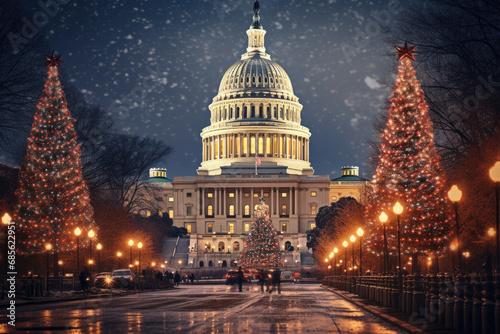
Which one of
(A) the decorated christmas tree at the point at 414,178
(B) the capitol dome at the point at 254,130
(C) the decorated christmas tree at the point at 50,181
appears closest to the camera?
(A) the decorated christmas tree at the point at 414,178

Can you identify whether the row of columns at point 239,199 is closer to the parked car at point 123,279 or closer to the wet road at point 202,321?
the parked car at point 123,279

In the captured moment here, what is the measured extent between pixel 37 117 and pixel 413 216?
75.5 ft

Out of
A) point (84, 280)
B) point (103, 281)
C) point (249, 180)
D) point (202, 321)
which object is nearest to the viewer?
point (202, 321)

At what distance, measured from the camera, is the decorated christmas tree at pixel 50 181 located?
4916 centimetres

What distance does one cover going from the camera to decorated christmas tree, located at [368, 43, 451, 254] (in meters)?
47.8

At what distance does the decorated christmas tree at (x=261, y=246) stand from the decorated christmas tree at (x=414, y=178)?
58955 millimetres

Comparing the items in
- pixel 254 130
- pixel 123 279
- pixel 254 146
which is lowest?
pixel 123 279

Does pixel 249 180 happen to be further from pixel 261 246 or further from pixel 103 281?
pixel 103 281

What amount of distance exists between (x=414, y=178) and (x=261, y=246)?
60.3 m

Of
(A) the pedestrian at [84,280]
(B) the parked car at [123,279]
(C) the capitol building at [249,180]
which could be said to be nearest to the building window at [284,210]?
(C) the capitol building at [249,180]

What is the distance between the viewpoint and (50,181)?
49875mm

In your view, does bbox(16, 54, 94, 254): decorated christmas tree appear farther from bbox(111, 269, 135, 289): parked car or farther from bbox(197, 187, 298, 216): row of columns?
bbox(197, 187, 298, 216): row of columns

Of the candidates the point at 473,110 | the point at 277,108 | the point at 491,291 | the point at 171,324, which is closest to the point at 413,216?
the point at 473,110

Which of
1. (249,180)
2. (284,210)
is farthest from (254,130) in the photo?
(284,210)
